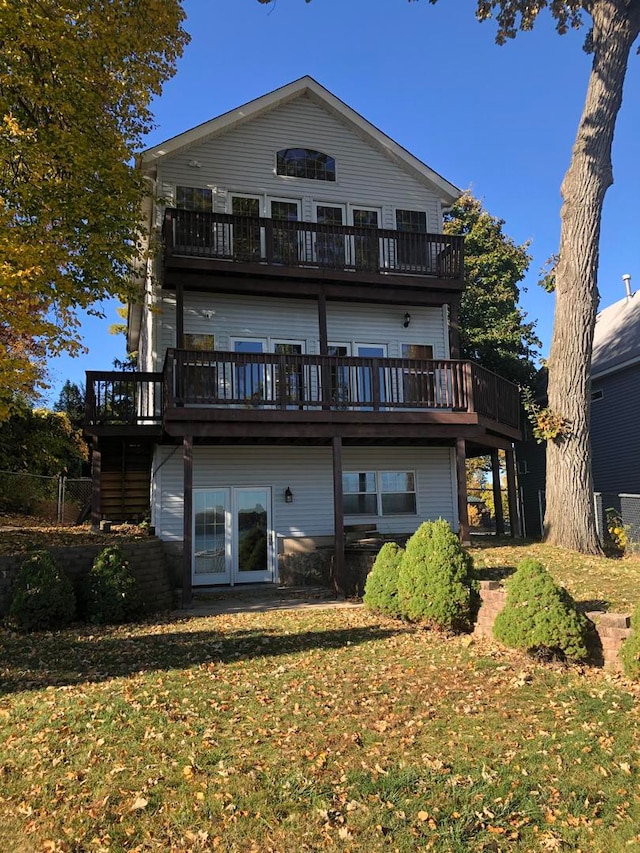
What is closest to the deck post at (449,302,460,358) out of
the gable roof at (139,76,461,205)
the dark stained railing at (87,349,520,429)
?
the dark stained railing at (87,349,520,429)

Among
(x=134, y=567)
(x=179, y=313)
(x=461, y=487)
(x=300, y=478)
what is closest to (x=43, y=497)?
(x=179, y=313)

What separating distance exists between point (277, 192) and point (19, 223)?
21.6 feet

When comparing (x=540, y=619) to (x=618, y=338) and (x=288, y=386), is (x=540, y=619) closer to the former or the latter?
(x=288, y=386)

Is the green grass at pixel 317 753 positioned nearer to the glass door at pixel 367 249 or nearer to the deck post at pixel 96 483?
the deck post at pixel 96 483

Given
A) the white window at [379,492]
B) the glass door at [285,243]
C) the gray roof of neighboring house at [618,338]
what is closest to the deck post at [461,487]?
the white window at [379,492]

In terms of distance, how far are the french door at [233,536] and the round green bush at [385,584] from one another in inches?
195

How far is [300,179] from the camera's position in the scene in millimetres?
15984

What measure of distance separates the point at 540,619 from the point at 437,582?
1.80 metres

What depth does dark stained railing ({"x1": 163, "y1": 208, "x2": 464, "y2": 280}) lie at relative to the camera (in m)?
13.9

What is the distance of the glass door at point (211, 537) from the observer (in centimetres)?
1403

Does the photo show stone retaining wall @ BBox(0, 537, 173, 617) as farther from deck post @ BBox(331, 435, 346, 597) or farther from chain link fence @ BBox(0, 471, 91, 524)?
chain link fence @ BBox(0, 471, 91, 524)

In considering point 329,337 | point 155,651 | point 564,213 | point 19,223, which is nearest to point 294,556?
point 329,337

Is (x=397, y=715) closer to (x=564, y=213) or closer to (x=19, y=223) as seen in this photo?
(x=19, y=223)

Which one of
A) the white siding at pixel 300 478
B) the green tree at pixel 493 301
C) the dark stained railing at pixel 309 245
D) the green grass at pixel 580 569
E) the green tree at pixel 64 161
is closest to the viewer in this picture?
the green grass at pixel 580 569
